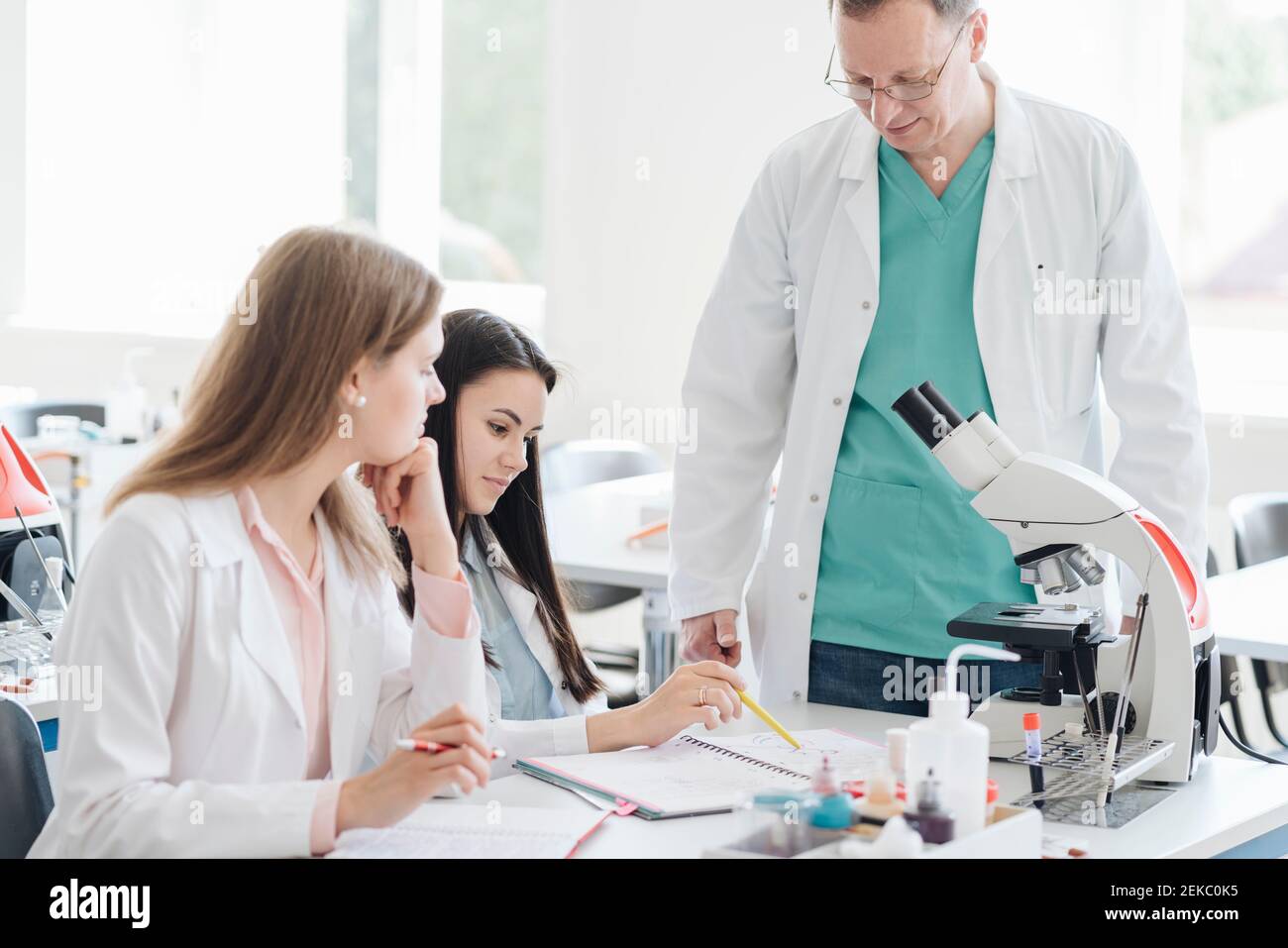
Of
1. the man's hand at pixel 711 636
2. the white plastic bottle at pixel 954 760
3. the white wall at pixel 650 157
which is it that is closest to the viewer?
the white plastic bottle at pixel 954 760

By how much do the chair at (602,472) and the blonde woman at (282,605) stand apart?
2160mm

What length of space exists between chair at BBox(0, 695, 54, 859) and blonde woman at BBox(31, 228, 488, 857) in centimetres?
15

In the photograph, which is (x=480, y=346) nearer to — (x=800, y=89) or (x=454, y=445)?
(x=454, y=445)

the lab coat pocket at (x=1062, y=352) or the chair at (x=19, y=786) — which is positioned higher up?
the lab coat pocket at (x=1062, y=352)

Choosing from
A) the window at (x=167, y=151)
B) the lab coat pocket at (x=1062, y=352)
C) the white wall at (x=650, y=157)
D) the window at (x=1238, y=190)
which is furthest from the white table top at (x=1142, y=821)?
the window at (x=167, y=151)

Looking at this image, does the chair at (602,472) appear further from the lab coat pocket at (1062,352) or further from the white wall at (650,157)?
the lab coat pocket at (1062,352)

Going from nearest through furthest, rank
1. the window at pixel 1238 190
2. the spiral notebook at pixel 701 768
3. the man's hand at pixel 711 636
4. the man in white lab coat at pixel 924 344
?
the spiral notebook at pixel 701 768 < the man in white lab coat at pixel 924 344 < the man's hand at pixel 711 636 < the window at pixel 1238 190

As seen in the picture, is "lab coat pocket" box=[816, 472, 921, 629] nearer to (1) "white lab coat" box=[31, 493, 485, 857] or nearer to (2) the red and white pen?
(1) "white lab coat" box=[31, 493, 485, 857]

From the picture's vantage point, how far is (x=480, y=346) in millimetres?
2088

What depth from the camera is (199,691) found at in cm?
144

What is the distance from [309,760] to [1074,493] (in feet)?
2.78

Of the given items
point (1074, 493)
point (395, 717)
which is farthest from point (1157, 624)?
point (395, 717)

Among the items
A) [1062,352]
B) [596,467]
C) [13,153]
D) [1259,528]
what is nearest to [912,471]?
[1062,352]

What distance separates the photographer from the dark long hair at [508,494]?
208 cm
